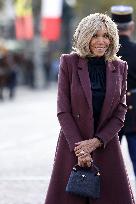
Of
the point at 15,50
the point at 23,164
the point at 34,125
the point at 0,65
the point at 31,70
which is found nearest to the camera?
the point at 23,164

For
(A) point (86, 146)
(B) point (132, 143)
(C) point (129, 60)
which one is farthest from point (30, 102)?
(A) point (86, 146)

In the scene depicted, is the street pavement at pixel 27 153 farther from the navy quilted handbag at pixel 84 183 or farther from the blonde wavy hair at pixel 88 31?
the blonde wavy hair at pixel 88 31

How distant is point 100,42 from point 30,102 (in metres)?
22.9

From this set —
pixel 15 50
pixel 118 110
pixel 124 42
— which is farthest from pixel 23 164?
pixel 15 50

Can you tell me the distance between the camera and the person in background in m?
7.40

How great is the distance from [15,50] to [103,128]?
1566 inches

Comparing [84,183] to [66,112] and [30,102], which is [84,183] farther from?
[30,102]

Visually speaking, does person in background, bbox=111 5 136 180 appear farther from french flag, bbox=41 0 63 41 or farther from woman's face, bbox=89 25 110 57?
french flag, bbox=41 0 63 41

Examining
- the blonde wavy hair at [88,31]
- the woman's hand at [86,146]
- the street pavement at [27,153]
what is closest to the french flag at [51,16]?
the street pavement at [27,153]

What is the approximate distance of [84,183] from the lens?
5359mm

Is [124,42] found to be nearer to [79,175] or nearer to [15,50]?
[79,175]

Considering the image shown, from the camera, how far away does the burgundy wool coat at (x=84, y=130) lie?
544 centimetres

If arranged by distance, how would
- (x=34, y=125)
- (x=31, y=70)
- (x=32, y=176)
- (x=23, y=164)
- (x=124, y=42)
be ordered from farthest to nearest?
(x=31, y=70)
(x=34, y=125)
(x=23, y=164)
(x=32, y=176)
(x=124, y=42)

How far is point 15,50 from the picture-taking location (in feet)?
148
